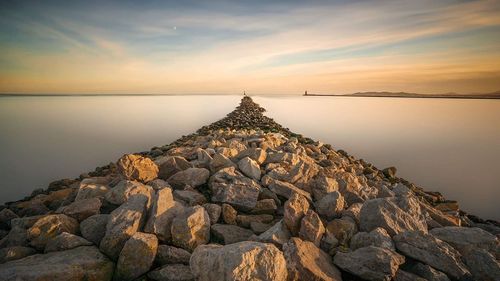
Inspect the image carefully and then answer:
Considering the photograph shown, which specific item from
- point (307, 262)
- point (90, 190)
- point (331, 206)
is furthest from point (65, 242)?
point (331, 206)

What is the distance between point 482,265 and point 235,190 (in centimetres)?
360

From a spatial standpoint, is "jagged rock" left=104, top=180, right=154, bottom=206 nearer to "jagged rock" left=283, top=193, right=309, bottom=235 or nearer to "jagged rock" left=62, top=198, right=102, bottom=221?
A: "jagged rock" left=62, top=198, right=102, bottom=221

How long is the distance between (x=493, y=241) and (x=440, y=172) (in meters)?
12.1

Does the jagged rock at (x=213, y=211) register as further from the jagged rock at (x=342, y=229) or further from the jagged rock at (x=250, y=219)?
the jagged rock at (x=342, y=229)

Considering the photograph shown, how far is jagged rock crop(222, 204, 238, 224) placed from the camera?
15.2 feet

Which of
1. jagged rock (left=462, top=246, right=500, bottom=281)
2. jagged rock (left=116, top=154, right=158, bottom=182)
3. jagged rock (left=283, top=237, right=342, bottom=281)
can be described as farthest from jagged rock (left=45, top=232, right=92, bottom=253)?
jagged rock (left=462, top=246, right=500, bottom=281)

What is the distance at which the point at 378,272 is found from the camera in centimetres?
336

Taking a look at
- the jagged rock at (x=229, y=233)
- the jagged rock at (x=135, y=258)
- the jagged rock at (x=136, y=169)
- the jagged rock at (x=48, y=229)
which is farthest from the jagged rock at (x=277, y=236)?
the jagged rock at (x=136, y=169)

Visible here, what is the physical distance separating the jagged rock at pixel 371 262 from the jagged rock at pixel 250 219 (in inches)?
55.1

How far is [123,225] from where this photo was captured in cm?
393

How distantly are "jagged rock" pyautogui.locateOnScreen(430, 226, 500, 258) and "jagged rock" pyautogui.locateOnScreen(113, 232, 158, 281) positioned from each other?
4108 mm

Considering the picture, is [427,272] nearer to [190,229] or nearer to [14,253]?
[190,229]

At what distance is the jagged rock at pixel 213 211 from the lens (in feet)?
15.0

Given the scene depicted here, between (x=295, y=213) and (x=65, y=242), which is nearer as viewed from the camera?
(x=65, y=242)
